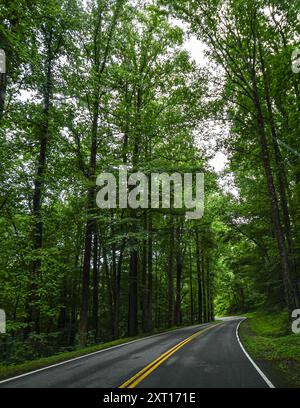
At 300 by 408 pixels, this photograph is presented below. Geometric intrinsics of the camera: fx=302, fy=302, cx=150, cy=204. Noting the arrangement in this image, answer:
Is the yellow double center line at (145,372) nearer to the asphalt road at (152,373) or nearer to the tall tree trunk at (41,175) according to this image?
the asphalt road at (152,373)

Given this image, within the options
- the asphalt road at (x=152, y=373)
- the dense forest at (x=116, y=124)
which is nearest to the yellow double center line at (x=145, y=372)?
the asphalt road at (x=152, y=373)

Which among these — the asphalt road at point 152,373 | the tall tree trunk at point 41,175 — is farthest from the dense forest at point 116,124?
the asphalt road at point 152,373

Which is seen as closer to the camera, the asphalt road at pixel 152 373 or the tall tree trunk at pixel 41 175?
the asphalt road at pixel 152 373

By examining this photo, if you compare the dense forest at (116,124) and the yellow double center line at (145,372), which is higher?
the dense forest at (116,124)

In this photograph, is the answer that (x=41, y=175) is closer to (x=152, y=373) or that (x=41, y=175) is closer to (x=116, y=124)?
(x=116, y=124)

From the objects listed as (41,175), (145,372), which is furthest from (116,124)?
(145,372)

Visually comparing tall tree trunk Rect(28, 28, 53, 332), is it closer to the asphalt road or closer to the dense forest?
the dense forest

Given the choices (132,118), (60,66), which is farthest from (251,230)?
(60,66)

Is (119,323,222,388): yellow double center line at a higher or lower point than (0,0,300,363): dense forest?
lower

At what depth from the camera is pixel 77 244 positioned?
2962 centimetres

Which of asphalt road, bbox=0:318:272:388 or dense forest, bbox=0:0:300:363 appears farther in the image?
dense forest, bbox=0:0:300:363

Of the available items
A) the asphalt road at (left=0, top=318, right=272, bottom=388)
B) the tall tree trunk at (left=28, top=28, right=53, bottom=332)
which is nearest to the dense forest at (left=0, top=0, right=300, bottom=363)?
the tall tree trunk at (left=28, top=28, right=53, bottom=332)
